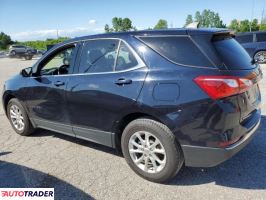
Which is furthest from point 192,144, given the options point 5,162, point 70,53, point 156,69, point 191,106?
point 5,162

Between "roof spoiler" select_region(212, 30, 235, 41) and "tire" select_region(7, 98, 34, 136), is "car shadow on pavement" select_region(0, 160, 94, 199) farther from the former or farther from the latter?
"roof spoiler" select_region(212, 30, 235, 41)

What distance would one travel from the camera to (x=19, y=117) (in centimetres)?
523

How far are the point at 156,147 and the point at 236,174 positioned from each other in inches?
41.3

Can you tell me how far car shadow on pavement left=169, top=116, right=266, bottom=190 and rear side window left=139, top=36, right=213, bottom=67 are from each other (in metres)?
1.37

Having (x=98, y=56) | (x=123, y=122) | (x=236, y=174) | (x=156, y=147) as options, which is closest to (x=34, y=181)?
(x=123, y=122)

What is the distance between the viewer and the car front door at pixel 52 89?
422 centimetres

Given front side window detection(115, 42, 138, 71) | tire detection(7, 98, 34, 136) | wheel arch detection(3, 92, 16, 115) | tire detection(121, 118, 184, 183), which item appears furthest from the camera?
wheel arch detection(3, 92, 16, 115)

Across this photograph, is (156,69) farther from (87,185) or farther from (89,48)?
(87,185)

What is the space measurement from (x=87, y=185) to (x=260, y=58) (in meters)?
14.3

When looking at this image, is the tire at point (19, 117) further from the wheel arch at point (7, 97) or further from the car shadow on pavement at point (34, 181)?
the car shadow on pavement at point (34, 181)

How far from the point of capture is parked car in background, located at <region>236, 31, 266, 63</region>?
14836 millimetres

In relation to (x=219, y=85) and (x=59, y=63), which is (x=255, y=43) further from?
(x=219, y=85)

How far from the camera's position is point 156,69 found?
3.22 meters

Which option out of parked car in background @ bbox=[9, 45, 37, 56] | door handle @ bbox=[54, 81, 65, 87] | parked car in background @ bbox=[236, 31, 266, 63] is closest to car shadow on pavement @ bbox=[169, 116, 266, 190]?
door handle @ bbox=[54, 81, 65, 87]
